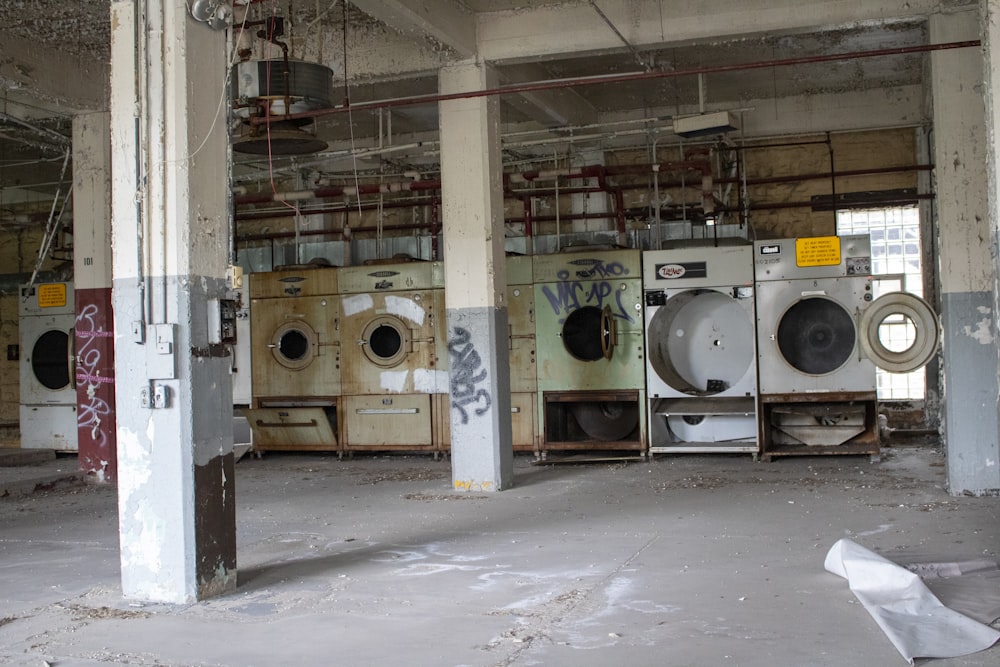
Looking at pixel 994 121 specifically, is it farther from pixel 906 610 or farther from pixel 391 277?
pixel 391 277

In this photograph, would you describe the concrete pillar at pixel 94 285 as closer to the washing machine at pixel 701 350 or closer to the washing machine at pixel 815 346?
the washing machine at pixel 701 350

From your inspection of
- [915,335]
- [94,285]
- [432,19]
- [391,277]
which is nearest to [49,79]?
[94,285]

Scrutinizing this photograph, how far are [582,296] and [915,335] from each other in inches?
118

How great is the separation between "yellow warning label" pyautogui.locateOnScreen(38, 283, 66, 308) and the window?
8.86 meters

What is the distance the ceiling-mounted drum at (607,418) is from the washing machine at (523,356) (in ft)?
1.77

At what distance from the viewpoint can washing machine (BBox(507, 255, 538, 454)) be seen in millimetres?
9594

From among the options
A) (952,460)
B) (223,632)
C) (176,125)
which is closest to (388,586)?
(223,632)

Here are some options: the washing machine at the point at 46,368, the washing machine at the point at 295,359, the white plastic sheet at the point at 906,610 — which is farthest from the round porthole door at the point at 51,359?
the white plastic sheet at the point at 906,610

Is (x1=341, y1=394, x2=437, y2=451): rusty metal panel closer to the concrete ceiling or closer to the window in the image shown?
the concrete ceiling

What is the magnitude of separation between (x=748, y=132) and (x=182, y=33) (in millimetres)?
7257

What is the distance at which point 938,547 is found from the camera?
5125 mm

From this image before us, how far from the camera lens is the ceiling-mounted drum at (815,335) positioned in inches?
349

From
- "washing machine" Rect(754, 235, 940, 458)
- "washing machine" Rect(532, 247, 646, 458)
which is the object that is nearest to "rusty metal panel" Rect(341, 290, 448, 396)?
"washing machine" Rect(532, 247, 646, 458)

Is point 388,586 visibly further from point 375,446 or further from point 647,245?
point 647,245
